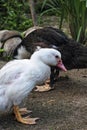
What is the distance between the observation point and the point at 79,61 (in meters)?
6.21

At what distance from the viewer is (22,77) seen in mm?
4840

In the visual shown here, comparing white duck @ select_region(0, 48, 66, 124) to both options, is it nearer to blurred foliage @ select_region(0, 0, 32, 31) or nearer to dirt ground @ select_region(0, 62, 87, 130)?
dirt ground @ select_region(0, 62, 87, 130)

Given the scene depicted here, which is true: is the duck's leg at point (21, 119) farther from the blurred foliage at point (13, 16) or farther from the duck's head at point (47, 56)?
the blurred foliage at point (13, 16)

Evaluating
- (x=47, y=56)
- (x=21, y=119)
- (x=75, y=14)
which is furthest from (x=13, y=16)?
(x=21, y=119)

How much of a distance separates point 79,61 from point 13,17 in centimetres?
410

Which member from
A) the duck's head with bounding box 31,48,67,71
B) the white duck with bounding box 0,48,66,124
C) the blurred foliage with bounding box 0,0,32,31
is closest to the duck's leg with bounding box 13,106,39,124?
the white duck with bounding box 0,48,66,124

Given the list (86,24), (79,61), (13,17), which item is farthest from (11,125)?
(13,17)

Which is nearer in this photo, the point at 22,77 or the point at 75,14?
the point at 22,77

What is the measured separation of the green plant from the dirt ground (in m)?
1.78

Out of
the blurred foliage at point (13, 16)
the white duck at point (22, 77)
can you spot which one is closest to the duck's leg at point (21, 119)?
the white duck at point (22, 77)

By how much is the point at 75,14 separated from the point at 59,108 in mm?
3257

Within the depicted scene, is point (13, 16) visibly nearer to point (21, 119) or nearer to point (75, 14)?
point (75, 14)

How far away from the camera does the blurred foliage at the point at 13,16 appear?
9.89m

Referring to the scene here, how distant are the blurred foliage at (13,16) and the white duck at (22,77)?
4.88 metres
